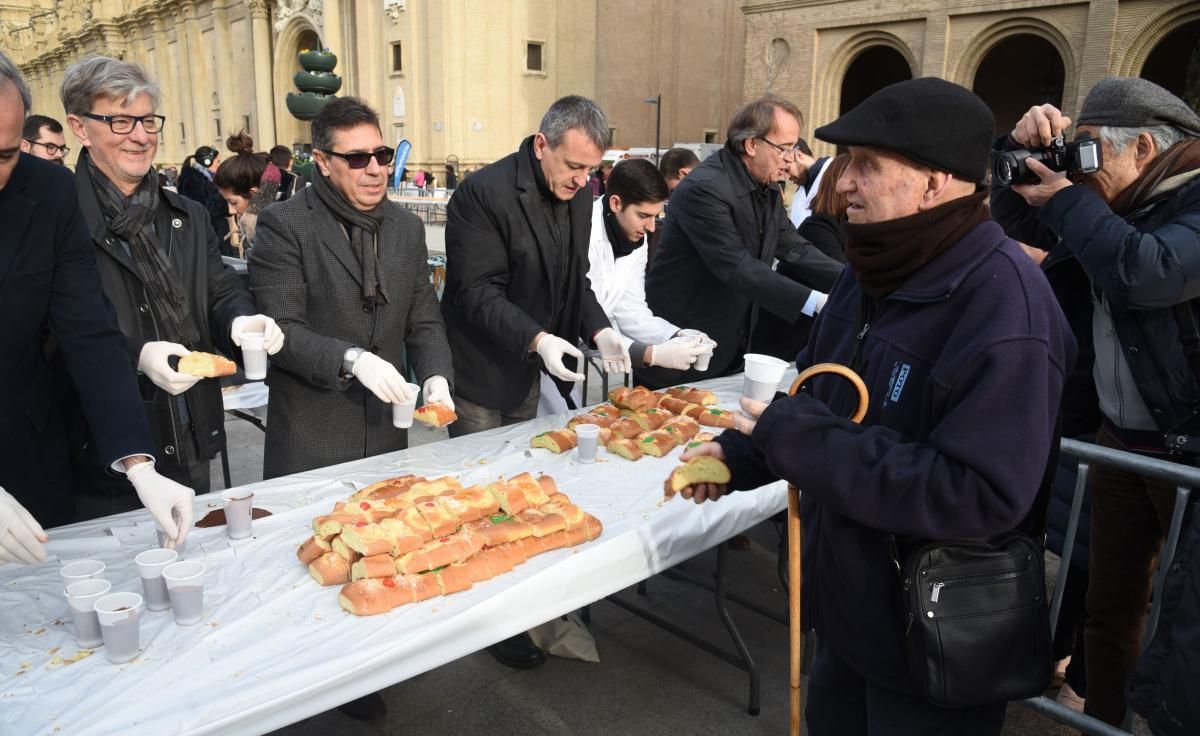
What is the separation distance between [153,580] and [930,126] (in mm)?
2117

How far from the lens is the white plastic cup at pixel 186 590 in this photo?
76.4 inches

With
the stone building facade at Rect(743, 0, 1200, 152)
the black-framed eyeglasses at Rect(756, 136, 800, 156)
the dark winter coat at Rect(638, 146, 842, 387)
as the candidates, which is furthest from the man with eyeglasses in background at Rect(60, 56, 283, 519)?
the stone building facade at Rect(743, 0, 1200, 152)

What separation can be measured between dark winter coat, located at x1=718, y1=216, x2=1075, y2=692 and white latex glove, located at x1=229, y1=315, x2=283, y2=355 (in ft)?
→ 5.98

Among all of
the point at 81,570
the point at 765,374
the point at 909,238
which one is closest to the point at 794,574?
the point at 909,238

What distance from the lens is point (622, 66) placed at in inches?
1363

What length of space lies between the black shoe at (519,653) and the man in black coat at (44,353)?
1589 millimetres

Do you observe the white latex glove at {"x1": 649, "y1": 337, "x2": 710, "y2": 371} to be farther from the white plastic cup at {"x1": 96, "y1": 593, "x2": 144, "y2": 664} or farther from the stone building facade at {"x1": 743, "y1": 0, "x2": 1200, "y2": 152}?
the stone building facade at {"x1": 743, "y1": 0, "x2": 1200, "y2": 152}

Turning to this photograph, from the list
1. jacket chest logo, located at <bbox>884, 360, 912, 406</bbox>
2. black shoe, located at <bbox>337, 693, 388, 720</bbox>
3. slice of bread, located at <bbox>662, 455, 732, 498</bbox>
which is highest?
jacket chest logo, located at <bbox>884, 360, 912, 406</bbox>

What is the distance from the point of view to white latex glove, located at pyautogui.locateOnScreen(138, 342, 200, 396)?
2.56 meters

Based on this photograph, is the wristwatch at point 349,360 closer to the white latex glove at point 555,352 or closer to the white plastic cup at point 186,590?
the white latex glove at point 555,352

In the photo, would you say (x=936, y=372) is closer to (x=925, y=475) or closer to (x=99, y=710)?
(x=925, y=475)

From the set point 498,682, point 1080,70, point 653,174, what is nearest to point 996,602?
point 498,682

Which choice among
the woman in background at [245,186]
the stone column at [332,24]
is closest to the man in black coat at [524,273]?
the woman in background at [245,186]

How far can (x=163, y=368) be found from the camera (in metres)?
2.56
